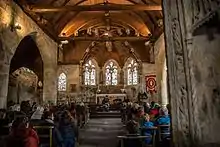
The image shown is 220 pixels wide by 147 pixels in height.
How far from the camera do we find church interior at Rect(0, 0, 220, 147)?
3.38 meters

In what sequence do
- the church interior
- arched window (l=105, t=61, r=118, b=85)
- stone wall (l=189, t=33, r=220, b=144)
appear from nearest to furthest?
1. stone wall (l=189, t=33, r=220, b=144)
2. the church interior
3. arched window (l=105, t=61, r=118, b=85)

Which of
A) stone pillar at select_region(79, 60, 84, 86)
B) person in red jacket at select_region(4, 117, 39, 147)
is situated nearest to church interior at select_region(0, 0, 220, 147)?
person in red jacket at select_region(4, 117, 39, 147)

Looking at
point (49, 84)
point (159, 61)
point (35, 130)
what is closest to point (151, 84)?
point (159, 61)

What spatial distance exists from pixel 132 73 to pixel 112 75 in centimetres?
204

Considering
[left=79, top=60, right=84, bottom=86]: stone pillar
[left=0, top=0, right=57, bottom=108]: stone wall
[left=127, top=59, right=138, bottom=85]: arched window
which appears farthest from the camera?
[left=127, top=59, right=138, bottom=85]: arched window

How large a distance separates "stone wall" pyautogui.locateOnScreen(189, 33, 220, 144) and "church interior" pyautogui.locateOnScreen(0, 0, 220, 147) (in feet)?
0.04

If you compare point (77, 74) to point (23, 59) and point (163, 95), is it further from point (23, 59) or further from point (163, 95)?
point (163, 95)

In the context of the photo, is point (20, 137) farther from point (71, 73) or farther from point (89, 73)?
point (89, 73)

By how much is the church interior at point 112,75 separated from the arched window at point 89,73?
0.32 ft

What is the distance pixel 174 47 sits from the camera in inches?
145

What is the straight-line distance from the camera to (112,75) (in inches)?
987

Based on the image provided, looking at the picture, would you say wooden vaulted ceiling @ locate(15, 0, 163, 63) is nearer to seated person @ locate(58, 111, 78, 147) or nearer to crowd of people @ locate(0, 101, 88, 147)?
crowd of people @ locate(0, 101, 88, 147)

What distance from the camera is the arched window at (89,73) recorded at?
24.5m

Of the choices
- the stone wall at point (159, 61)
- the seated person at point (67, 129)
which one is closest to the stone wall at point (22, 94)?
the stone wall at point (159, 61)
